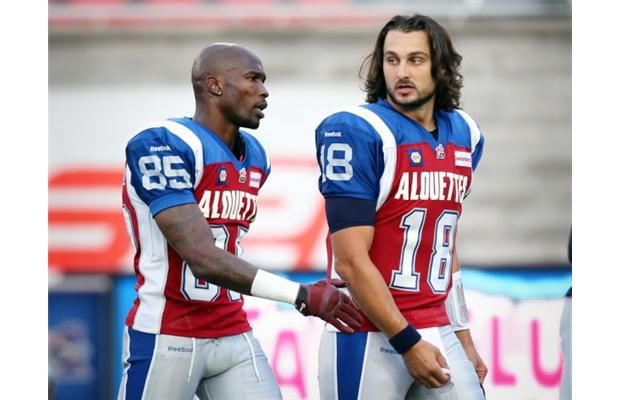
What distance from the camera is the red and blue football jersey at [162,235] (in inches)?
169

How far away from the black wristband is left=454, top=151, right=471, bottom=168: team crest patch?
0.65 meters

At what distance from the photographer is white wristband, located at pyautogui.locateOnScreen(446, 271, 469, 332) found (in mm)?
4266

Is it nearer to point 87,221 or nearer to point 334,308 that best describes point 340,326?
point 334,308

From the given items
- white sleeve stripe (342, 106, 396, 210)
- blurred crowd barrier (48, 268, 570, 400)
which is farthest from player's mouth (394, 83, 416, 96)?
blurred crowd barrier (48, 268, 570, 400)

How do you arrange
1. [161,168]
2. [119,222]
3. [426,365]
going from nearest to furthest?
[426,365]
[161,168]
[119,222]

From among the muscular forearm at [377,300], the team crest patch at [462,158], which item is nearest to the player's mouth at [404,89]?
the team crest patch at [462,158]

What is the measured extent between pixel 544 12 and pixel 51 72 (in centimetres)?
473

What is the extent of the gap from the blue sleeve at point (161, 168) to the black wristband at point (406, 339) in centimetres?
94

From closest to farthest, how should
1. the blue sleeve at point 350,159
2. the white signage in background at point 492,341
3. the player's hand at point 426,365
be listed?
the player's hand at point 426,365, the blue sleeve at point 350,159, the white signage in background at point 492,341

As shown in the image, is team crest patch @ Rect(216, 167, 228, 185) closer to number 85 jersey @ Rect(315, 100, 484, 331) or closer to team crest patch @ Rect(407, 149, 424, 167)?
number 85 jersey @ Rect(315, 100, 484, 331)

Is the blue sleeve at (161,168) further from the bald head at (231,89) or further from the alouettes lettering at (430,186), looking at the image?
the alouettes lettering at (430,186)

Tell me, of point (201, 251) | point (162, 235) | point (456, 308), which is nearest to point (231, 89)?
point (162, 235)

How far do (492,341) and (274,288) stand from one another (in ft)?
14.8

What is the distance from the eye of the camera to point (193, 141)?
14.4 ft
